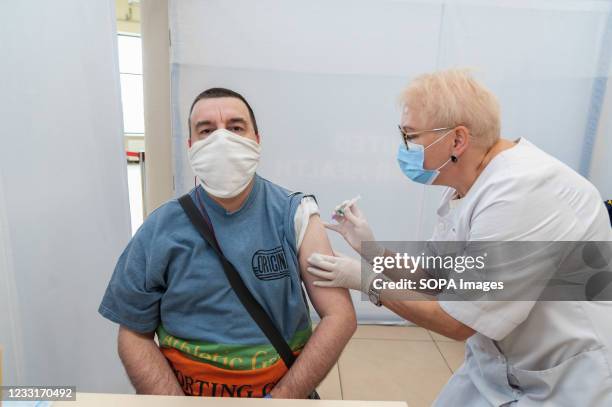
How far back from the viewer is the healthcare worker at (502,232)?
3.30ft

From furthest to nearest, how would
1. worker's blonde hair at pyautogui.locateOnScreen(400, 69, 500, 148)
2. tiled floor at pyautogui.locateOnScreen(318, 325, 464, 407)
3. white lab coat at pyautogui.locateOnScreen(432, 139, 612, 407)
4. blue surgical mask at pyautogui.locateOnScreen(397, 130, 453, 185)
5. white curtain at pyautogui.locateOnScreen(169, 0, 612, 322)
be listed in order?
white curtain at pyautogui.locateOnScreen(169, 0, 612, 322)
tiled floor at pyautogui.locateOnScreen(318, 325, 464, 407)
blue surgical mask at pyautogui.locateOnScreen(397, 130, 453, 185)
worker's blonde hair at pyautogui.locateOnScreen(400, 69, 500, 148)
white lab coat at pyautogui.locateOnScreen(432, 139, 612, 407)

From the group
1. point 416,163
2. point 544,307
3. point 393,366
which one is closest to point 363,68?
point 416,163

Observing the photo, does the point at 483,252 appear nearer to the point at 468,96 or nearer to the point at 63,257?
the point at 468,96

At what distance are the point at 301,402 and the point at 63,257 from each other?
3.67ft

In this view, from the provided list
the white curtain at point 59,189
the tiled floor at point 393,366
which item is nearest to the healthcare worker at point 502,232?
the tiled floor at point 393,366

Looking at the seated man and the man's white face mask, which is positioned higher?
the man's white face mask

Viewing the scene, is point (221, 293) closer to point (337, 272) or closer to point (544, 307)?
point (337, 272)

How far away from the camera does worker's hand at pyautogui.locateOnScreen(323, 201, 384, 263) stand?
5.01 ft

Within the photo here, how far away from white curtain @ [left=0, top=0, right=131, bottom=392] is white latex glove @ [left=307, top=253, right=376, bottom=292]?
0.95 meters

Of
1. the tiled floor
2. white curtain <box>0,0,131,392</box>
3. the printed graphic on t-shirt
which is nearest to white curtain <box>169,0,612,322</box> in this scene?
white curtain <box>0,0,131,392</box>

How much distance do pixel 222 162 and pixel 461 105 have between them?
2.53 ft

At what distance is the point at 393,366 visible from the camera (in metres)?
2.27

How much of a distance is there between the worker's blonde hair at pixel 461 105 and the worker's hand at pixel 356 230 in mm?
513

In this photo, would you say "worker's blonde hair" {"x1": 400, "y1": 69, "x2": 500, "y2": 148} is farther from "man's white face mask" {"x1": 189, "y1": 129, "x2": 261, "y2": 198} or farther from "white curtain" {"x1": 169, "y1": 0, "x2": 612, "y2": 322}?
"white curtain" {"x1": 169, "y1": 0, "x2": 612, "y2": 322}
